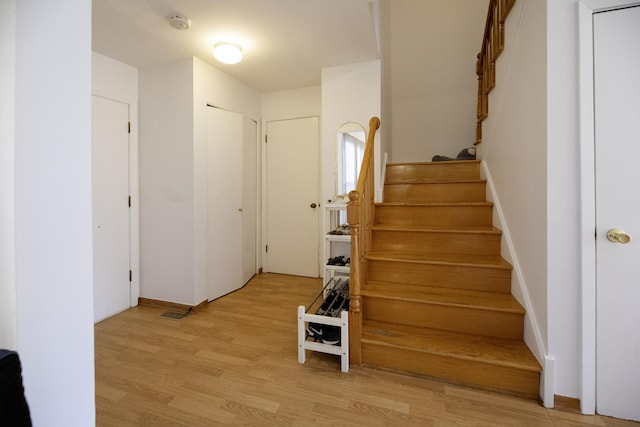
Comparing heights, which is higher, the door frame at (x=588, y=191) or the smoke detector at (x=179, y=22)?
the smoke detector at (x=179, y=22)

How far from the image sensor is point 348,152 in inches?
117

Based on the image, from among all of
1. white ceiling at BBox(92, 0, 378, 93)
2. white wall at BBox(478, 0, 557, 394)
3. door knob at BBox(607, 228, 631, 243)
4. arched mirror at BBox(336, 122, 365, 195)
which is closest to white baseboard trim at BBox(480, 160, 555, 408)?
white wall at BBox(478, 0, 557, 394)

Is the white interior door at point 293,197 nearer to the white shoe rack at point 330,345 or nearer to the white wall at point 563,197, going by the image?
the white shoe rack at point 330,345

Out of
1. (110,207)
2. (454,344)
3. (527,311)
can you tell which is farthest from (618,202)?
(110,207)

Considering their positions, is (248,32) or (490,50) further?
(490,50)

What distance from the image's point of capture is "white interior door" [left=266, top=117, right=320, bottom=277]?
362 cm

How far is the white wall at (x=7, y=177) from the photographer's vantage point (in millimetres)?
539

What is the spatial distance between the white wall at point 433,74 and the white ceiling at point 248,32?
148 centimetres

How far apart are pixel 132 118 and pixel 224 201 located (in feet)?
4.00

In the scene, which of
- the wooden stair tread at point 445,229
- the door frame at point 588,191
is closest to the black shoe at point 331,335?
the wooden stair tread at point 445,229

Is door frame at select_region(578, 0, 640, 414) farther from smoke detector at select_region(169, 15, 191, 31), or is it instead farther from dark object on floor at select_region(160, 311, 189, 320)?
dark object on floor at select_region(160, 311, 189, 320)

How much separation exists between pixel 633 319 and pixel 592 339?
204 mm

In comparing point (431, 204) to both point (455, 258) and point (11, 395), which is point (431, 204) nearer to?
point (455, 258)

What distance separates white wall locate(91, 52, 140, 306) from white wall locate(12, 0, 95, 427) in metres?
2.51
